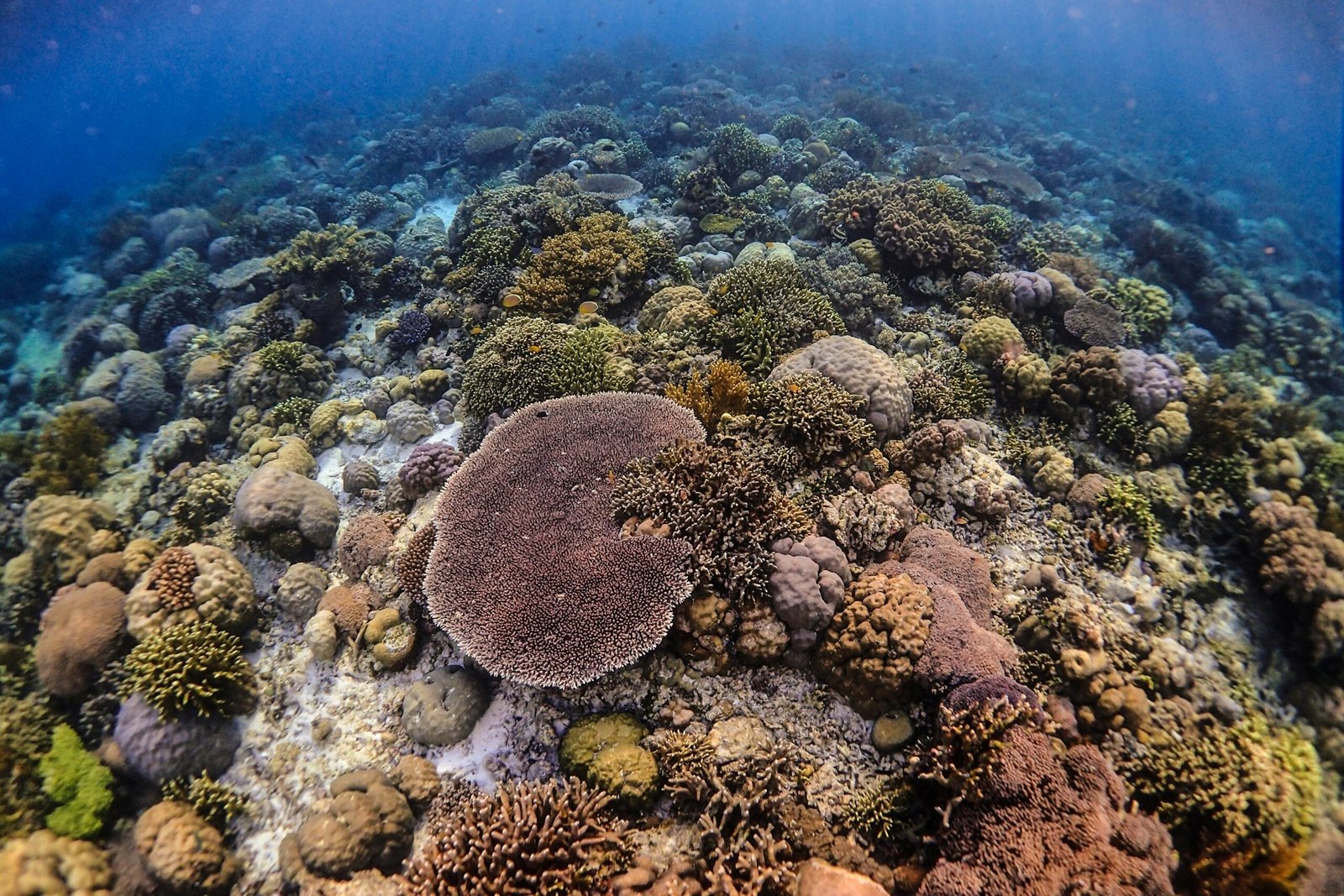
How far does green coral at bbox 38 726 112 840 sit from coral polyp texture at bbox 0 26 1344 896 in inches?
1.3

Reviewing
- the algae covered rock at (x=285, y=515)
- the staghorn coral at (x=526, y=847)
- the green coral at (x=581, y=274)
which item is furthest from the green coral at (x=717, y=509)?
the green coral at (x=581, y=274)

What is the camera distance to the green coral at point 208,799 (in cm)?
528

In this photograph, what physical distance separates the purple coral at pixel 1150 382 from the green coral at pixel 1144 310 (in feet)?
9.95

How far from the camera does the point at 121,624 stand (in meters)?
6.36

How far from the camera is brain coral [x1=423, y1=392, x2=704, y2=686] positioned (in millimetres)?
4957

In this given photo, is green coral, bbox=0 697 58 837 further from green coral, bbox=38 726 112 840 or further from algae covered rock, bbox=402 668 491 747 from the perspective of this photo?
algae covered rock, bbox=402 668 491 747

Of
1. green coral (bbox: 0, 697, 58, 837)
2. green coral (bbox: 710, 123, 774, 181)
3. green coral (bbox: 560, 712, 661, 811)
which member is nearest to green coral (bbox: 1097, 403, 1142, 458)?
green coral (bbox: 560, 712, 661, 811)

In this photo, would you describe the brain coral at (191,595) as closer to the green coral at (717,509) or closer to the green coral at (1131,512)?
the green coral at (717,509)

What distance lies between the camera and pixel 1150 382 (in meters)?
8.09

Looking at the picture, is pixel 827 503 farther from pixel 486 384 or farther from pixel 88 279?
pixel 88 279

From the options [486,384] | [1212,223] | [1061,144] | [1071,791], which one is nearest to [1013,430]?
[1071,791]

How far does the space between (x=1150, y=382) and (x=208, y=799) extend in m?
13.1

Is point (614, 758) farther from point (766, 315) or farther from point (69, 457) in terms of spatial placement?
point (69, 457)

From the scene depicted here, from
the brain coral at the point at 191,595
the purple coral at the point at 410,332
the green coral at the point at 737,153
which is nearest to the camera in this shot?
the brain coral at the point at 191,595
